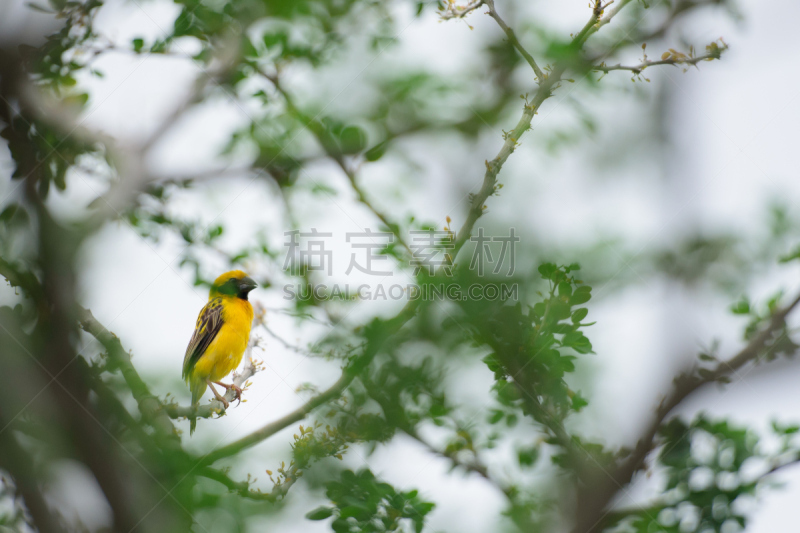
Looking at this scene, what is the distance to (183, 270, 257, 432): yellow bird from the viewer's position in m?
3.73

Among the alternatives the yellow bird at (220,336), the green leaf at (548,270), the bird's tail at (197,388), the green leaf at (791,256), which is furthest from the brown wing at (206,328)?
the green leaf at (791,256)

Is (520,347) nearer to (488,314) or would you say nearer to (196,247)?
(488,314)

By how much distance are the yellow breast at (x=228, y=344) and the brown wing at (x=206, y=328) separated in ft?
0.09

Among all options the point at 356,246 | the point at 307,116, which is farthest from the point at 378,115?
the point at 356,246

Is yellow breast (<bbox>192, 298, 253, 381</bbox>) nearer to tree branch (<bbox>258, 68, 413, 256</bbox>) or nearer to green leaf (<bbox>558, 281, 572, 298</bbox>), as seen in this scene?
tree branch (<bbox>258, 68, 413, 256</bbox>)

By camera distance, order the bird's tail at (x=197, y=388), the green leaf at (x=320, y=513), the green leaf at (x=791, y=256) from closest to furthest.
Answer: the green leaf at (x=320, y=513)
the green leaf at (x=791, y=256)
the bird's tail at (x=197, y=388)

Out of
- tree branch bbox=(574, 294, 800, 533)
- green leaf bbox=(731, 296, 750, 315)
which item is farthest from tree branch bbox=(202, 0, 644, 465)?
green leaf bbox=(731, 296, 750, 315)

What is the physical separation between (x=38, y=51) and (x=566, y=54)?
6.75ft

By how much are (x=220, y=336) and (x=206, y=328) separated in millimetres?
103

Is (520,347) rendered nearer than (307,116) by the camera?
Yes

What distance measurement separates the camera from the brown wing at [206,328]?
377 cm

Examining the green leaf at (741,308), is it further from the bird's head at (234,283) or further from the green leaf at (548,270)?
the bird's head at (234,283)

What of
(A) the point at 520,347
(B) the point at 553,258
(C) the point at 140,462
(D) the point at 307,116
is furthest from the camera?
(D) the point at 307,116

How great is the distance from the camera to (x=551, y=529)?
1.99m
